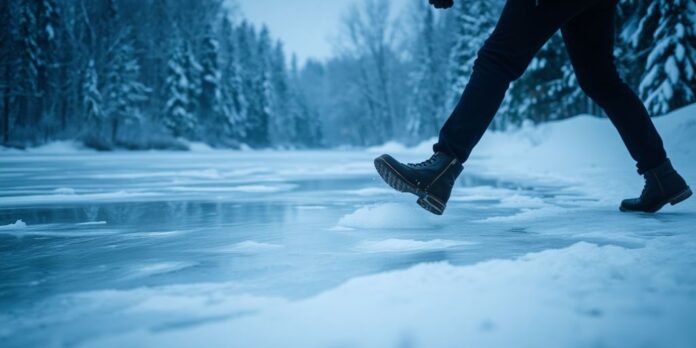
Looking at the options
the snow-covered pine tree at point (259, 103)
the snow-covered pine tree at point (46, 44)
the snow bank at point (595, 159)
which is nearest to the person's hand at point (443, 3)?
the snow bank at point (595, 159)

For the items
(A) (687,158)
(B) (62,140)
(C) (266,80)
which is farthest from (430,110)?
(A) (687,158)

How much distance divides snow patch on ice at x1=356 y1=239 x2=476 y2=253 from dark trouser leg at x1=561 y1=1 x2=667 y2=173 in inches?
43.5

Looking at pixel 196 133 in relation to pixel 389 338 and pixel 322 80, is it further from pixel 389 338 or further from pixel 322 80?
pixel 322 80

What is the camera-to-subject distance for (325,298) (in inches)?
32.8

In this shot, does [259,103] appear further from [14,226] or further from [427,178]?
[427,178]

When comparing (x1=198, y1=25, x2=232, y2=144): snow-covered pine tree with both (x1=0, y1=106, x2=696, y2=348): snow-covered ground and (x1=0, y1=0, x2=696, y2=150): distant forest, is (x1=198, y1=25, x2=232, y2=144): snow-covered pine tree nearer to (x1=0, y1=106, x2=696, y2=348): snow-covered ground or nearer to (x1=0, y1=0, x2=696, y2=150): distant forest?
(x1=0, y1=0, x2=696, y2=150): distant forest

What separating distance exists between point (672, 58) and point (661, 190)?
729 cm

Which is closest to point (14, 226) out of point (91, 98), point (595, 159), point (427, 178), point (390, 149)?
point (427, 178)

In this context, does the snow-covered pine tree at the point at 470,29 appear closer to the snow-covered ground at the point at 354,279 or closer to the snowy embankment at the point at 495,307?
the snow-covered ground at the point at 354,279

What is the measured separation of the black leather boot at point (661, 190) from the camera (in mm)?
1952

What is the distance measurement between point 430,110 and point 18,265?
39580 millimetres

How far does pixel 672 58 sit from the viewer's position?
7820mm

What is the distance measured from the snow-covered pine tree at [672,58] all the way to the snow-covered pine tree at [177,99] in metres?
28.0

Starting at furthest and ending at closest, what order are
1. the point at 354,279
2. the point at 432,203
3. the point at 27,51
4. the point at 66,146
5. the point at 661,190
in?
the point at 27,51, the point at 66,146, the point at 661,190, the point at 432,203, the point at 354,279
